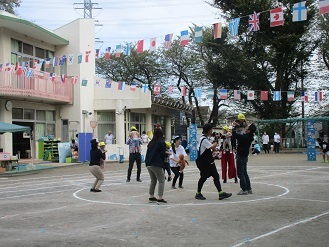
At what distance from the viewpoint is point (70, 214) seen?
8570mm

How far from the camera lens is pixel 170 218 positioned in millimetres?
7883

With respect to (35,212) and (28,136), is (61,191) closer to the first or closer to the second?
(35,212)

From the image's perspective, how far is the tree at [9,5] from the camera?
124ft

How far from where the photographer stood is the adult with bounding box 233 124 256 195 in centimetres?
1043

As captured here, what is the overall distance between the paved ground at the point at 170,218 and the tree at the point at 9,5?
3010 centimetres

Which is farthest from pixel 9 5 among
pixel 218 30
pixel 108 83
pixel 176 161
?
pixel 176 161

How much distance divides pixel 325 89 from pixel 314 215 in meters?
37.2

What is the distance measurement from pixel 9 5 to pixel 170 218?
3613cm

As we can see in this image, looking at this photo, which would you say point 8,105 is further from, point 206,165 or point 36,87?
point 206,165

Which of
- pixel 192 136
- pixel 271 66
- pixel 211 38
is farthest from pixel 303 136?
pixel 192 136

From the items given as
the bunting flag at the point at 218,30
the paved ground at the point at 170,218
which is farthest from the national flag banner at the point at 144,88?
the paved ground at the point at 170,218

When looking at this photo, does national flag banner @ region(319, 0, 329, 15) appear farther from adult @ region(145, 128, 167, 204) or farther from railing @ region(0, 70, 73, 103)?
railing @ region(0, 70, 73, 103)

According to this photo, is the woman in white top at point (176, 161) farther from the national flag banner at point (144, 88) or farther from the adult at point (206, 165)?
the national flag banner at point (144, 88)

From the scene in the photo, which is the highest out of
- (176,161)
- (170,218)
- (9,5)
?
(9,5)
